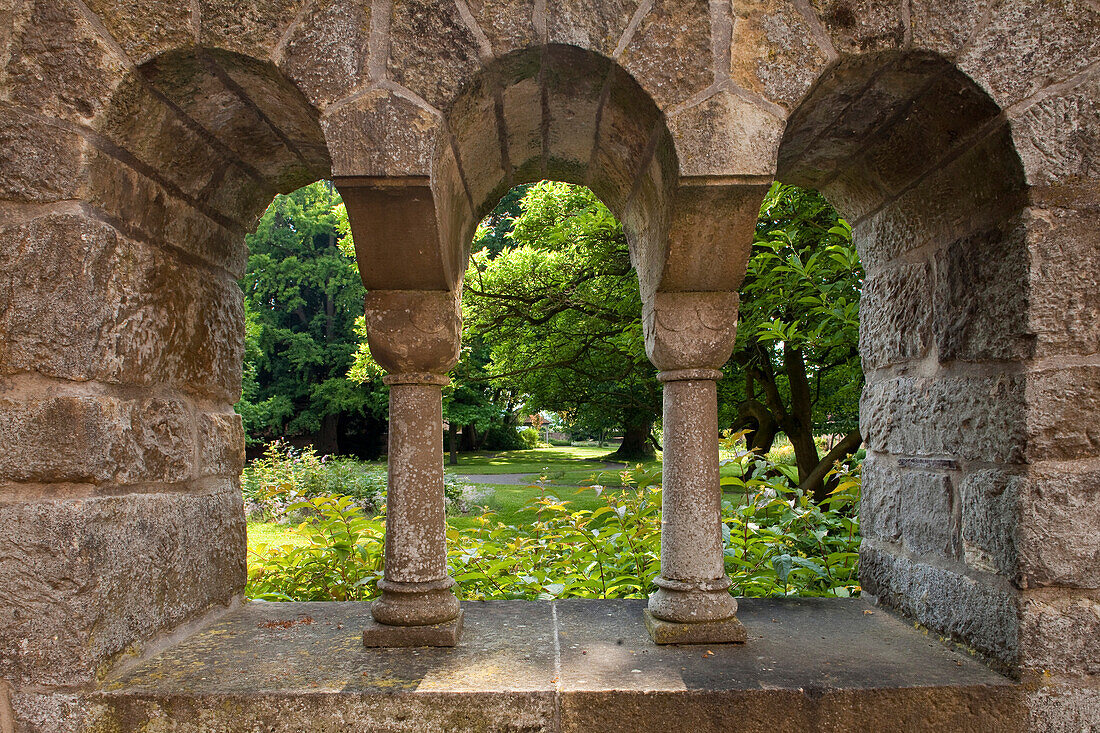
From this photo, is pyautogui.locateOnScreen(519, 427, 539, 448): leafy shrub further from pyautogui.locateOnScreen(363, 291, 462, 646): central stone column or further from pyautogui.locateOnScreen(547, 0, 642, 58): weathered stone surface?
pyautogui.locateOnScreen(547, 0, 642, 58): weathered stone surface

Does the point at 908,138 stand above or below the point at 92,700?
above

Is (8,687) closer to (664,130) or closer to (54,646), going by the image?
(54,646)

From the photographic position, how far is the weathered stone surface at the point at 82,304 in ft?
5.44

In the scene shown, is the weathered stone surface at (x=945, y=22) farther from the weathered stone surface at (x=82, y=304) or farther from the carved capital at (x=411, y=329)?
the weathered stone surface at (x=82, y=304)

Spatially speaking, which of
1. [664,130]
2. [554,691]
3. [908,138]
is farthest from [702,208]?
[554,691]

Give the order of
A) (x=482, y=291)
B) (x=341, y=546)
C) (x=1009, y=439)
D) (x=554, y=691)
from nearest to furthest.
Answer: (x=554, y=691)
(x=1009, y=439)
(x=341, y=546)
(x=482, y=291)

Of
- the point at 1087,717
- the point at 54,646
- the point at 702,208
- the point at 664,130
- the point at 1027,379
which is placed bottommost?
the point at 1087,717

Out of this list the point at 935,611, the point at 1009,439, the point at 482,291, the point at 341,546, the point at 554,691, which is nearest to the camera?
the point at 554,691

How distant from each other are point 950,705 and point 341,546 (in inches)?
89.4

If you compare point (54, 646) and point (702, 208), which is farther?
point (702, 208)

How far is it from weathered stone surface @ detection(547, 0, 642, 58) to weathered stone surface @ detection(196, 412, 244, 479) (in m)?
1.63

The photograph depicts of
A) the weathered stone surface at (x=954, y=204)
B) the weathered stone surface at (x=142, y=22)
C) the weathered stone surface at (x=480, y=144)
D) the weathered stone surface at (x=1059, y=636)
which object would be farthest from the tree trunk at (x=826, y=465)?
the weathered stone surface at (x=142, y=22)

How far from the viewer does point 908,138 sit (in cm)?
201

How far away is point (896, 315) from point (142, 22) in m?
2.39
